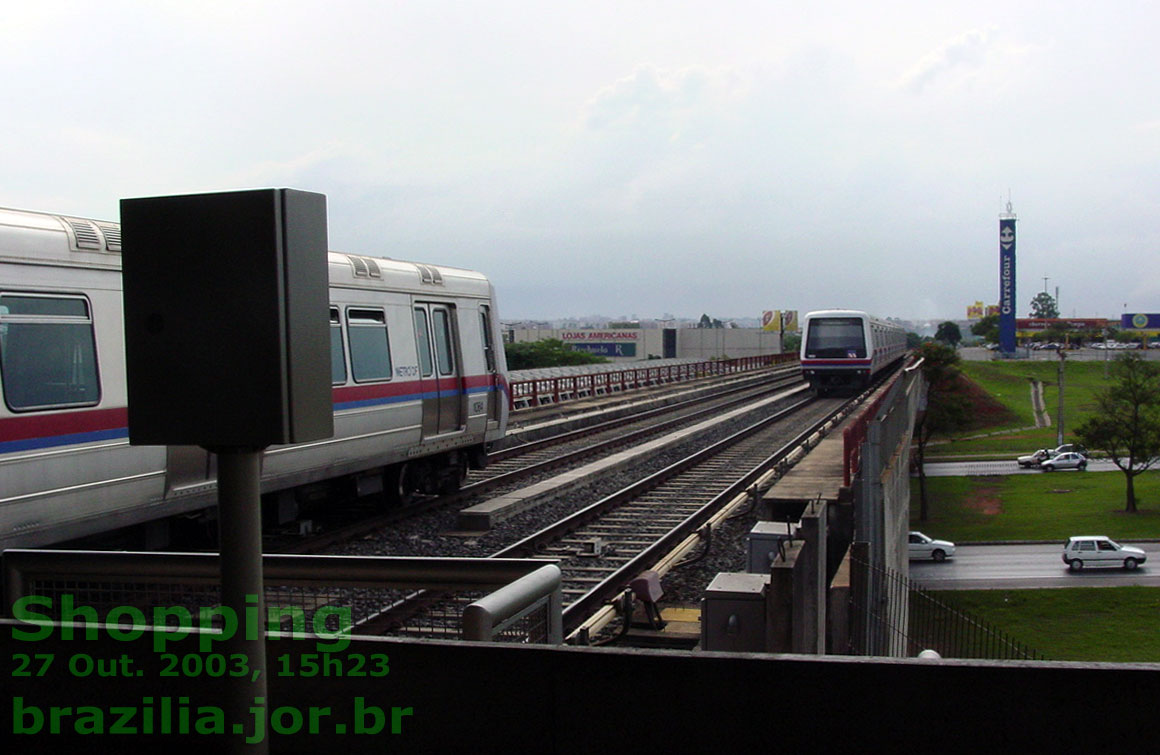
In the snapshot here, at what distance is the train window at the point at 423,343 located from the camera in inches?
516

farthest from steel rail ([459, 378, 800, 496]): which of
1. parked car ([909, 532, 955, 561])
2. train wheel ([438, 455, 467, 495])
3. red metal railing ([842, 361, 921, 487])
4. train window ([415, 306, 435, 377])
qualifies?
parked car ([909, 532, 955, 561])

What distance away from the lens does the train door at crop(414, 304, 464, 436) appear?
13.2 m

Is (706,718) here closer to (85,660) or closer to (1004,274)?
(85,660)

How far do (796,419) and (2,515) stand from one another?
24.5m

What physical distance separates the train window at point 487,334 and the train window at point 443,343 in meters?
0.89

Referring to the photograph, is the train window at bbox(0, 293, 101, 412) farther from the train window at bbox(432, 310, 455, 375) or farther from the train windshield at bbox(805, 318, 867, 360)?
the train windshield at bbox(805, 318, 867, 360)

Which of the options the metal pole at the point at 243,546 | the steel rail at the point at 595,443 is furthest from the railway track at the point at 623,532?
the metal pole at the point at 243,546

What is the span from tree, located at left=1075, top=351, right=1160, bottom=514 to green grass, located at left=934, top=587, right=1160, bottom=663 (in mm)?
18925

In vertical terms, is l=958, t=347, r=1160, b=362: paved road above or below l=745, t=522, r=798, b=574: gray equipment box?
below

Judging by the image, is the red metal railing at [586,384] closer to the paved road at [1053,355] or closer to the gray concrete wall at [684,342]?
the gray concrete wall at [684,342]

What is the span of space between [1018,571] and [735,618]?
34305 millimetres

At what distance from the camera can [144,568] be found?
452 centimetres

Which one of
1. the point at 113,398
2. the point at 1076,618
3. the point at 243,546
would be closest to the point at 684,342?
the point at 1076,618

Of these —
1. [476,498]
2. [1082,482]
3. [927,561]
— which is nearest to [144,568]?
[476,498]
